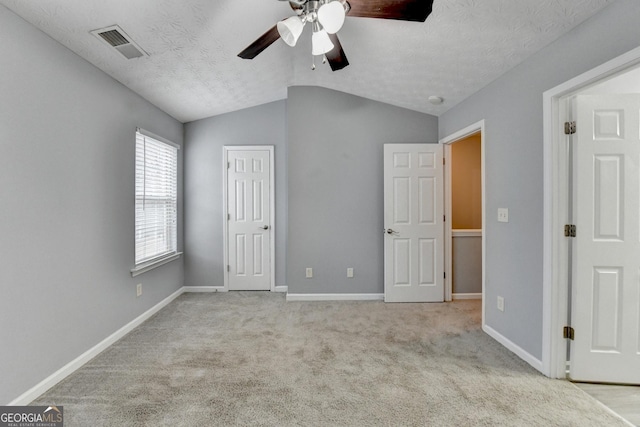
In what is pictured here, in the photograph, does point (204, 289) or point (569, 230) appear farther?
point (204, 289)

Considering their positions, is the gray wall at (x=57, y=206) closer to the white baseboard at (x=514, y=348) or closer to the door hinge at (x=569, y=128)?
the white baseboard at (x=514, y=348)

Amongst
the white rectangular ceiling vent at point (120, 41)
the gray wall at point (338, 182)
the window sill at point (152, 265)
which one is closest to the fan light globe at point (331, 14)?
the white rectangular ceiling vent at point (120, 41)

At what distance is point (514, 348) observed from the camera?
2549 millimetres

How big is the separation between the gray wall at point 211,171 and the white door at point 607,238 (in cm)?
332

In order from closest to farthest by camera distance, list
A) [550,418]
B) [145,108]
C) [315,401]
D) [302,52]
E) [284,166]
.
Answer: [550,418]
[315,401]
[302,52]
[145,108]
[284,166]

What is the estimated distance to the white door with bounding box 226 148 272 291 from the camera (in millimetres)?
4398

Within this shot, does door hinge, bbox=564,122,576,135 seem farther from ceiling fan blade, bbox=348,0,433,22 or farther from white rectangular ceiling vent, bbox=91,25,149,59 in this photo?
white rectangular ceiling vent, bbox=91,25,149,59

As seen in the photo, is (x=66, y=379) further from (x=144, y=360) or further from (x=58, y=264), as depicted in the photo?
(x=58, y=264)

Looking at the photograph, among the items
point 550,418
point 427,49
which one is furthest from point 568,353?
point 427,49

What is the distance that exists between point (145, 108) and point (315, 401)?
337cm

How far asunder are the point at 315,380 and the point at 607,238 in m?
2.25

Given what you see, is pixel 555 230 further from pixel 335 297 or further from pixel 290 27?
pixel 335 297

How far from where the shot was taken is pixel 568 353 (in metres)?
A: 2.20

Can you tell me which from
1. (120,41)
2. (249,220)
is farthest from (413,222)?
(120,41)
